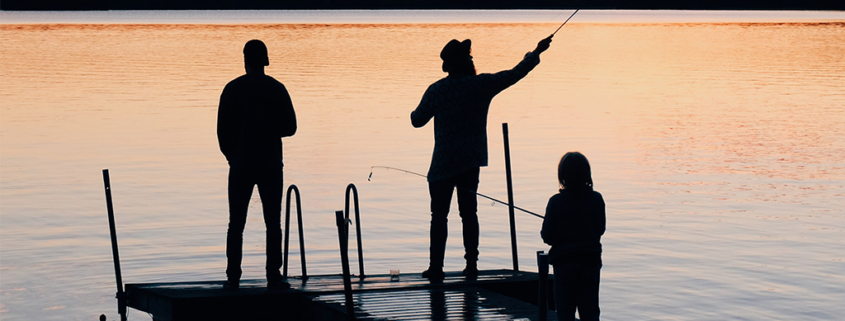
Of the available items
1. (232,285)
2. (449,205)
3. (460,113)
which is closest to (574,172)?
(460,113)

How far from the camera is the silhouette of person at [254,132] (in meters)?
7.56

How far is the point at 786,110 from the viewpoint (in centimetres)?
2850

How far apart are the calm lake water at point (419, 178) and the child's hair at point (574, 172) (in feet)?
12.9

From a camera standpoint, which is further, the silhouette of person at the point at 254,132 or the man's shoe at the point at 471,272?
the man's shoe at the point at 471,272

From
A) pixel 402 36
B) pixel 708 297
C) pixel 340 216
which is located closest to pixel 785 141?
pixel 708 297

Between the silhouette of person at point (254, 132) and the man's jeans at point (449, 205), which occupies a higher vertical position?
the silhouette of person at point (254, 132)

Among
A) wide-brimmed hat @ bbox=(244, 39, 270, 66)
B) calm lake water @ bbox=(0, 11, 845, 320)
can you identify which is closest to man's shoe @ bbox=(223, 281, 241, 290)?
wide-brimmed hat @ bbox=(244, 39, 270, 66)

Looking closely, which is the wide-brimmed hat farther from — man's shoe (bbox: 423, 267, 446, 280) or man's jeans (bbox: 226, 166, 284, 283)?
man's shoe (bbox: 423, 267, 446, 280)

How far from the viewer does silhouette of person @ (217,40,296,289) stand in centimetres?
756

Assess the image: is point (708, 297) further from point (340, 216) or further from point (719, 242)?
point (340, 216)
